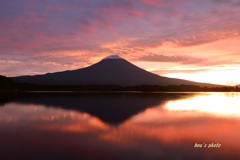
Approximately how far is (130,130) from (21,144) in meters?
4.85

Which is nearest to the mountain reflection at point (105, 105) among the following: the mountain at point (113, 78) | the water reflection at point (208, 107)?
the water reflection at point (208, 107)

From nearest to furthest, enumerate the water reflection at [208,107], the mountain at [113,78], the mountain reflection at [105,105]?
the mountain reflection at [105,105]
the water reflection at [208,107]
the mountain at [113,78]

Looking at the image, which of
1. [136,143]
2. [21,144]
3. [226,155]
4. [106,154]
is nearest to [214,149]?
[226,155]

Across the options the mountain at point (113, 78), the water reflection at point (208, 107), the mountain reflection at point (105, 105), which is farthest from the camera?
the mountain at point (113, 78)

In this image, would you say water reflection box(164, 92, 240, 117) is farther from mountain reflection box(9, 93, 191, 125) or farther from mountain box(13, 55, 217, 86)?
mountain box(13, 55, 217, 86)

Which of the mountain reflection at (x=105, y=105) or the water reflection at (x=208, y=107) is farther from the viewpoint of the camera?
the water reflection at (x=208, y=107)

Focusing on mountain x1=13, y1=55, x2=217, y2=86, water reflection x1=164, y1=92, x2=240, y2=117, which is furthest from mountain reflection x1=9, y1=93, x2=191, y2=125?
mountain x1=13, y1=55, x2=217, y2=86

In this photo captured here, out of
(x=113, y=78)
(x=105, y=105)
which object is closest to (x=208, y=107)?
(x=105, y=105)

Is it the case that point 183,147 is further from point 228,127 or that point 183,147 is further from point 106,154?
point 228,127

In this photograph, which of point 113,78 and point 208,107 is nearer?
point 208,107

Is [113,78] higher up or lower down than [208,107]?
higher up

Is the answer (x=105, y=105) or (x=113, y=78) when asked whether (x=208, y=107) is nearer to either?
(x=105, y=105)

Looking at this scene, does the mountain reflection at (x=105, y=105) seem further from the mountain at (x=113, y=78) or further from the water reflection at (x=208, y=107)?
the mountain at (x=113, y=78)

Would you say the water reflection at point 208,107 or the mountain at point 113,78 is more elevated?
the mountain at point 113,78
